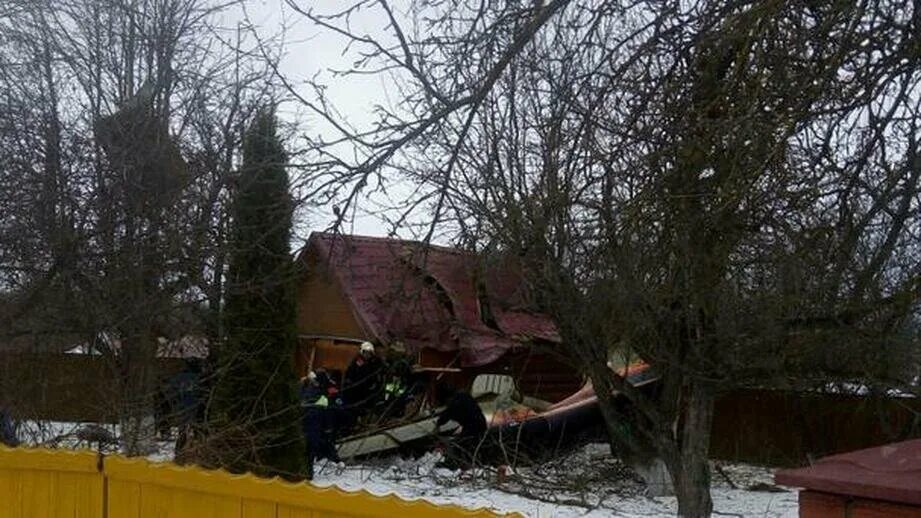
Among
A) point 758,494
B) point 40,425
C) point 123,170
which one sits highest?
point 123,170

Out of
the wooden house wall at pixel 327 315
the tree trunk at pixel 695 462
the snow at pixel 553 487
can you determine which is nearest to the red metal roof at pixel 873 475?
the tree trunk at pixel 695 462

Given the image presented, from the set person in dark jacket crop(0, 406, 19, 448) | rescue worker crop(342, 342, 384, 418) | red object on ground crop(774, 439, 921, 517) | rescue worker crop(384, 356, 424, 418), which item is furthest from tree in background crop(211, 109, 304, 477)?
red object on ground crop(774, 439, 921, 517)

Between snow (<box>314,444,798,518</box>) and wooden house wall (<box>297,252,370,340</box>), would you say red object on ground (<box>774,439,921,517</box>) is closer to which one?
snow (<box>314,444,798,518</box>)

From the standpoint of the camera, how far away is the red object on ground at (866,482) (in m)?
3.78

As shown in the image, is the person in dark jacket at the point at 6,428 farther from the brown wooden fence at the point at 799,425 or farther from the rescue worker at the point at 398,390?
the brown wooden fence at the point at 799,425

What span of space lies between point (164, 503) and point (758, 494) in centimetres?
1125

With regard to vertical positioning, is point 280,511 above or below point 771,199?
below

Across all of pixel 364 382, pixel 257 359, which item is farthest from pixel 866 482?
pixel 364 382

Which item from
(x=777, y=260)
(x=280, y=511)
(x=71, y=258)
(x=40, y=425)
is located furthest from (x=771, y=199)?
(x=40, y=425)

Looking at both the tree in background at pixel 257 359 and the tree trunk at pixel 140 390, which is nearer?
the tree trunk at pixel 140 390

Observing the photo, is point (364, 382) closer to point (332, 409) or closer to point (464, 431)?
point (332, 409)

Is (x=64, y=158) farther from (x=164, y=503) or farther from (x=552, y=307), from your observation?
(x=164, y=503)

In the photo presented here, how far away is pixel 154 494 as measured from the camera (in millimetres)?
6242

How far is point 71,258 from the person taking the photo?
38.3 feet
